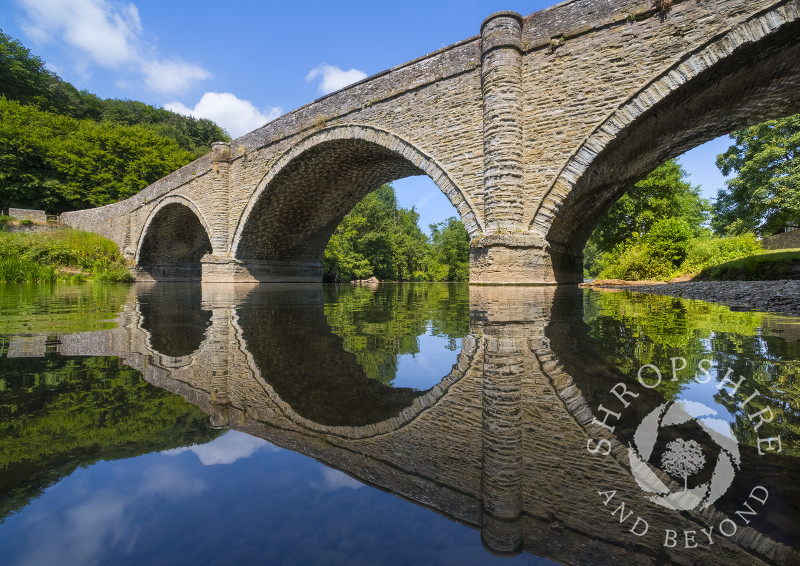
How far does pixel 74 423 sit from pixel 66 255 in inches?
Result: 879

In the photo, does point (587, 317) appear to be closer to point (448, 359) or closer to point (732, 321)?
point (732, 321)

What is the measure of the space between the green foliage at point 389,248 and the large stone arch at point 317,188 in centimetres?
661

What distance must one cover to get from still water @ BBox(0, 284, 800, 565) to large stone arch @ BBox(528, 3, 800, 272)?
19.0 feet

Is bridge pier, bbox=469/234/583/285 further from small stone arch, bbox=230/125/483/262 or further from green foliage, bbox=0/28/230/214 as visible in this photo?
green foliage, bbox=0/28/230/214

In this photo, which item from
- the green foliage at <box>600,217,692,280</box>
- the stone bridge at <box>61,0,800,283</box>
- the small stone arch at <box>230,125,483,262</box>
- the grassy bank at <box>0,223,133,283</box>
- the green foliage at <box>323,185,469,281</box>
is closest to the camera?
the stone bridge at <box>61,0,800,283</box>

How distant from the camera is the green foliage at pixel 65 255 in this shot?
50.8ft

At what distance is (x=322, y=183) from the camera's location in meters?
13.8

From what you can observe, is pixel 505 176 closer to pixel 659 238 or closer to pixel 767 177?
pixel 659 238

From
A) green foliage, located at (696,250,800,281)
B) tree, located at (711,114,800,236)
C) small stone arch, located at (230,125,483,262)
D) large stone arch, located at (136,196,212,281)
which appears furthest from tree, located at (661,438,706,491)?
tree, located at (711,114,800,236)

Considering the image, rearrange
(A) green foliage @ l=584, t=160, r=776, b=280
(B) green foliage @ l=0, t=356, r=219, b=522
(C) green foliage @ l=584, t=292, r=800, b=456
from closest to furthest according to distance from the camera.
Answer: (B) green foliage @ l=0, t=356, r=219, b=522, (C) green foliage @ l=584, t=292, r=800, b=456, (A) green foliage @ l=584, t=160, r=776, b=280

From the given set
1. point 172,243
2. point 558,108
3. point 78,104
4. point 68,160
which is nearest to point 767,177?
point 558,108

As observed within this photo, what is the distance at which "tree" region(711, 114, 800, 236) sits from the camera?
18719 mm

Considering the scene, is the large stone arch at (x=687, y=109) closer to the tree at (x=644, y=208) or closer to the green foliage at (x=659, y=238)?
the green foliage at (x=659, y=238)

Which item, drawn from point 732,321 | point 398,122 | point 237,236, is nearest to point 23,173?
point 237,236
